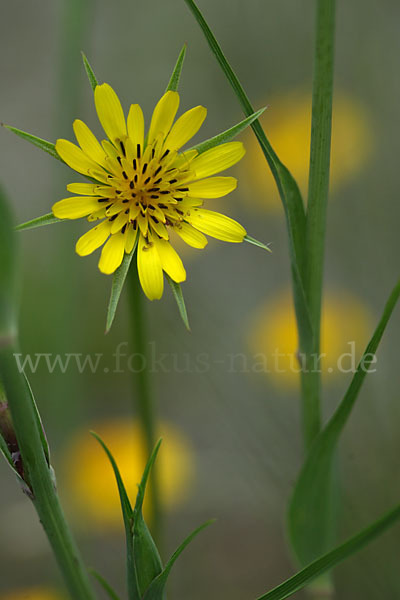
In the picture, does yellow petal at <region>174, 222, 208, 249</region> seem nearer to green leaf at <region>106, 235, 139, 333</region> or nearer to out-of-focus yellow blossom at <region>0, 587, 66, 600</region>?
green leaf at <region>106, 235, 139, 333</region>

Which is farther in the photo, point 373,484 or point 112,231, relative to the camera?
point 373,484

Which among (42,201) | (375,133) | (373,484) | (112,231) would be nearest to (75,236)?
(112,231)

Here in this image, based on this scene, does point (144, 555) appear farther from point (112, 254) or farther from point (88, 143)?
point (88, 143)

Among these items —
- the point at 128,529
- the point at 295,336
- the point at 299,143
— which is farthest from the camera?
the point at 299,143

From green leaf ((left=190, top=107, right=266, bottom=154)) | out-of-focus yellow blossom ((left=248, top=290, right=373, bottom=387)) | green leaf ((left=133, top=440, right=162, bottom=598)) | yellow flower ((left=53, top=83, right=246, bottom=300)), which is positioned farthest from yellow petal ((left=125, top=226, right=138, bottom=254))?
out-of-focus yellow blossom ((left=248, top=290, right=373, bottom=387))

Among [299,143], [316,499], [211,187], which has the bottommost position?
[316,499]

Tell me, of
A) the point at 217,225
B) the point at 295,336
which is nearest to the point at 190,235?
the point at 217,225

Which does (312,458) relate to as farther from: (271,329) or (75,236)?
(271,329)
